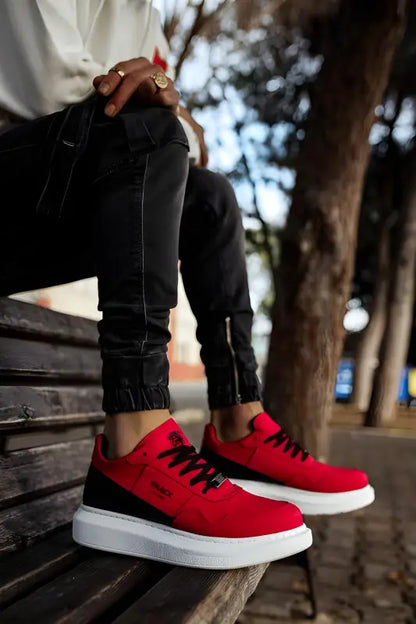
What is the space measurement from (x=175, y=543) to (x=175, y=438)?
0.23 m

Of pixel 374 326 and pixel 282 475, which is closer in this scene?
pixel 282 475

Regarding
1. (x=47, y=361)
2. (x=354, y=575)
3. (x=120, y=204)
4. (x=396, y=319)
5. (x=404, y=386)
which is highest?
(x=396, y=319)

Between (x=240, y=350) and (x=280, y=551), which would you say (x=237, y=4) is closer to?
(x=240, y=350)

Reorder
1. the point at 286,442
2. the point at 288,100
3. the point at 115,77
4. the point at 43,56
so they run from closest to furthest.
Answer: the point at 115,77, the point at 43,56, the point at 286,442, the point at 288,100

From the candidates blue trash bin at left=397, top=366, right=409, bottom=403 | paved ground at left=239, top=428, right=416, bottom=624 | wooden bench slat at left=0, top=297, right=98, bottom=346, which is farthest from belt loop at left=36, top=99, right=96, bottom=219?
blue trash bin at left=397, top=366, right=409, bottom=403

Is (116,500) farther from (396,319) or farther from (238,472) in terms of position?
(396,319)

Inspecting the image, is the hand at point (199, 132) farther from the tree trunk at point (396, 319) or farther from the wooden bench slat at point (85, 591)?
the tree trunk at point (396, 319)

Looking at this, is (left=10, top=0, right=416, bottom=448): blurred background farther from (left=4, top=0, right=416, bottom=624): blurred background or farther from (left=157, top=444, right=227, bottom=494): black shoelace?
(left=157, top=444, right=227, bottom=494): black shoelace

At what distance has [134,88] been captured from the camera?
4.88 feet

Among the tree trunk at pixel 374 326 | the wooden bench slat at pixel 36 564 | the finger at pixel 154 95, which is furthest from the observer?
the tree trunk at pixel 374 326

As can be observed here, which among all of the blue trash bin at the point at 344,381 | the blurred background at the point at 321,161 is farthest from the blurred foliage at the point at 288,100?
the blue trash bin at the point at 344,381

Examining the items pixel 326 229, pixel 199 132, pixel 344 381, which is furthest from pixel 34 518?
pixel 344 381

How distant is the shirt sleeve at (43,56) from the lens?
1.58 metres

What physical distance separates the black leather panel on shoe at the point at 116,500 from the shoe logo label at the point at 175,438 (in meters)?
0.14
